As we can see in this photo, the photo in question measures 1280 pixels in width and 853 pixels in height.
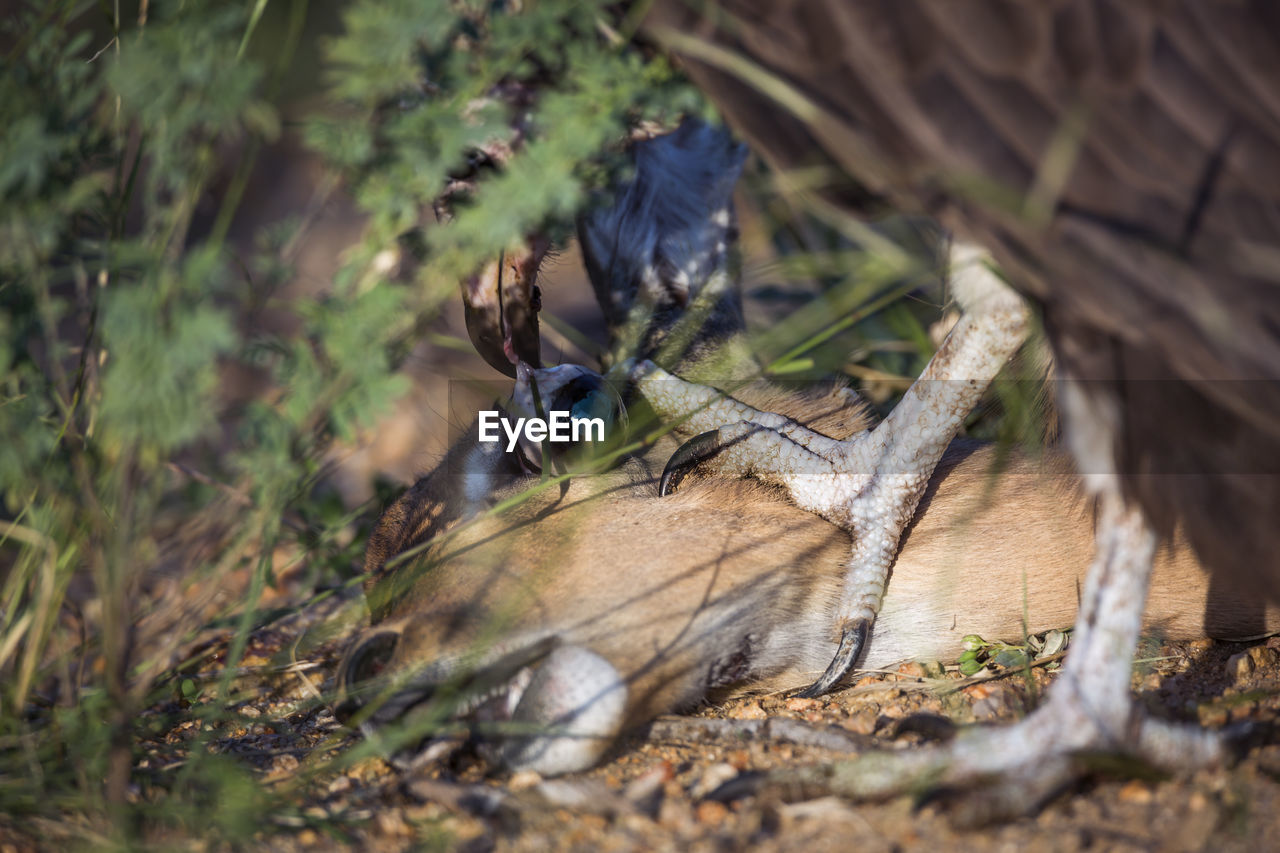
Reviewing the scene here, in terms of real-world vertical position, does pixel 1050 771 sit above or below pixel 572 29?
below

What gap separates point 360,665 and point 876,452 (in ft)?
3.45

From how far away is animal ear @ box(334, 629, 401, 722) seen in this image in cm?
146

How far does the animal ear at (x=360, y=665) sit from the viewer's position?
4.80 feet

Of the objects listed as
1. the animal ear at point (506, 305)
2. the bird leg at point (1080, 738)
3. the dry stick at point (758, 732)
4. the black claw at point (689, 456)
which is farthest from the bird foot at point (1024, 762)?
the animal ear at point (506, 305)

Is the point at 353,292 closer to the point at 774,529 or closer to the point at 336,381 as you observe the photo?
the point at 336,381

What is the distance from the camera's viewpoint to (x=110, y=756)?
138 centimetres

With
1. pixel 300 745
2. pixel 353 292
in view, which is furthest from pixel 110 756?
pixel 353 292

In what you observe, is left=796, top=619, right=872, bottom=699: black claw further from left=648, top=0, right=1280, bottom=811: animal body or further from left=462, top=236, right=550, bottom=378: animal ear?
left=462, top=236, right=550, bottom=378: animal ear

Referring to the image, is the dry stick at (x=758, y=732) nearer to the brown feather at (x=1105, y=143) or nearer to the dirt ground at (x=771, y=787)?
the dirt ground at (x=771, y=787)

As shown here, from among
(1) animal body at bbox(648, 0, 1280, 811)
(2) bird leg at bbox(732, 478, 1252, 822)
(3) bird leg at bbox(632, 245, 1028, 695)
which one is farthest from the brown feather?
(3) bird leg at bbox(632, 245, 1028, 695)

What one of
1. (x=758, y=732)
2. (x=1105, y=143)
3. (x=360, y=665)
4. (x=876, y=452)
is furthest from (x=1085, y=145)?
(x=360, y=665)

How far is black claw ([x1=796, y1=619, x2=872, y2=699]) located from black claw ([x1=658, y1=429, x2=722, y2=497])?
0.45 m

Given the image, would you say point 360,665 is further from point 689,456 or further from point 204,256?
point 689,456

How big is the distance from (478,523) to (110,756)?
Result: 2.25 ft
